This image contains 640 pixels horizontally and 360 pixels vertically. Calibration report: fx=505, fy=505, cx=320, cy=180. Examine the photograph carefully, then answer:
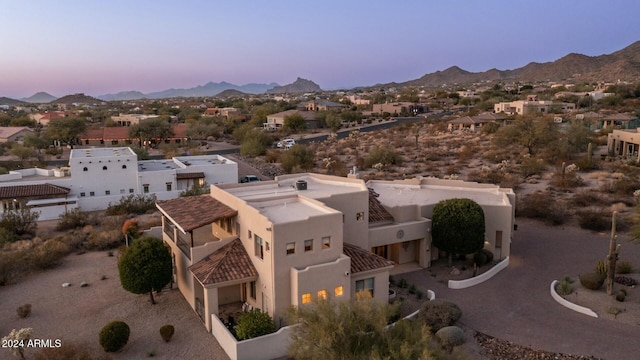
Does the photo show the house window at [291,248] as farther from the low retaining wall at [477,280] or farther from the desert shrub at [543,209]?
the desert shrub at [543,209]

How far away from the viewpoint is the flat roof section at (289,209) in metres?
19.5

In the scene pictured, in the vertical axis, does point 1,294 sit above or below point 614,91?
below

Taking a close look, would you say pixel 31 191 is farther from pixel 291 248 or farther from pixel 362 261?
pixel 362 261

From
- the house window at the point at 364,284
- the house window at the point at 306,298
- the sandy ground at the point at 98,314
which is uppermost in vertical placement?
the house window at the point at 306,298

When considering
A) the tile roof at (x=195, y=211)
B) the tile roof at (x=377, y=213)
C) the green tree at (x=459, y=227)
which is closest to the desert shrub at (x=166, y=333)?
the tile roof at (x=195, y=211)

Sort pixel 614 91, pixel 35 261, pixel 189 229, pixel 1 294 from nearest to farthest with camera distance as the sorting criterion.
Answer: pixel 189 229
pixel 1 294
pixel 35 261
pixel 614 91

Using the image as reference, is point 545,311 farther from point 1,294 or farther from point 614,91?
point 614,91

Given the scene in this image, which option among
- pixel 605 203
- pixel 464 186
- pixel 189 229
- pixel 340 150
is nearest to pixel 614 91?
pixel 340 150

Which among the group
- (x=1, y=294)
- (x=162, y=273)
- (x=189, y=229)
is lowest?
(x=1, y=294)

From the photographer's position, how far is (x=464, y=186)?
3034 centimetres

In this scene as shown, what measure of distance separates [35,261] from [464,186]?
24.0m

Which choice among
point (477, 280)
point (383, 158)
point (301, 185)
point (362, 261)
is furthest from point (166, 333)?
point (383, 158)

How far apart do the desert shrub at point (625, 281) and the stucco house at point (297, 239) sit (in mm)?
5081

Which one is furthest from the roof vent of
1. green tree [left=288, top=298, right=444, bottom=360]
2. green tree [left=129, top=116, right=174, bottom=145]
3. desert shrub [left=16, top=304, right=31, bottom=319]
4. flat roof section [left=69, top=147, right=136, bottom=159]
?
green tree [left=129, top=116, right=174, bottom=145]
